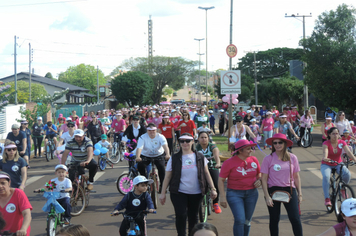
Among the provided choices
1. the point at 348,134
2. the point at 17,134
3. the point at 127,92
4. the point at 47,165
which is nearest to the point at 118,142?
the point at 47,165

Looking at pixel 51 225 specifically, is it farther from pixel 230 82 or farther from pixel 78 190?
pixel 230 82

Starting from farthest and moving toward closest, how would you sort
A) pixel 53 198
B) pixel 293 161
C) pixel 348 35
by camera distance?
pixel 348 35 → pixel 53 198 → pixel 293 161

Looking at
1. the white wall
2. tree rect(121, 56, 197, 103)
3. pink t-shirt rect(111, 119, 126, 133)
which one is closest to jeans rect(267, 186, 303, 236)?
pink t-shirt rect(111, 119, 126, 133)

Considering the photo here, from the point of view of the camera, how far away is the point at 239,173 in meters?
5.62

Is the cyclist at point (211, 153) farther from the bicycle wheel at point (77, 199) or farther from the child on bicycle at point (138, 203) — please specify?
the bicycle wheel at point (77, 199)

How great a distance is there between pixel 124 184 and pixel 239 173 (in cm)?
484

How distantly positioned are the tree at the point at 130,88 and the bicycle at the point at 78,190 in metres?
54.4

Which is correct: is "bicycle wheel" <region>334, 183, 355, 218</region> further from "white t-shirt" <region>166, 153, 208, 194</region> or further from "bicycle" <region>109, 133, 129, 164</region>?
"bicycle" <region>109, 133, 129, 164</region>

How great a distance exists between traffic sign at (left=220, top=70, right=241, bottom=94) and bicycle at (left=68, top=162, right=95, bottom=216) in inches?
297

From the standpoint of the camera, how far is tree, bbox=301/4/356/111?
22266 millimetres

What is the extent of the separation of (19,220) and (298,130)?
55.3ft

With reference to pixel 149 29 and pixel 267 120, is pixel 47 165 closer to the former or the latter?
pixel 267 120

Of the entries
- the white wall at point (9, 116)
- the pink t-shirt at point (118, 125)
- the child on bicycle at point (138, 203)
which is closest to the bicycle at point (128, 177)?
the child on bicycle at point (138, 203)

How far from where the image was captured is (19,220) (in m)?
4.80
